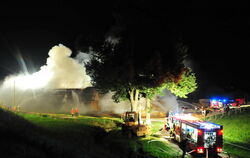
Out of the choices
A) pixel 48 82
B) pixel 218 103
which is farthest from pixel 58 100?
pixel 218 103

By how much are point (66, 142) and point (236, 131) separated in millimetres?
20391

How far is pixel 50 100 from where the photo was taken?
51.1 metres

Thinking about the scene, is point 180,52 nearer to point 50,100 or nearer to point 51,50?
point 50,100

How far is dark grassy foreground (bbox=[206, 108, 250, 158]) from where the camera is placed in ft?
63.8

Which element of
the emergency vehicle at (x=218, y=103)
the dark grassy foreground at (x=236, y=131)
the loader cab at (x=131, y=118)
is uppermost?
the emergency vehicle at (x=218, y=103)

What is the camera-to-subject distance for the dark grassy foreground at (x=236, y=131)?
19.5 m

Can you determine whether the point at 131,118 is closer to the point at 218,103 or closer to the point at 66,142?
the point at 66,142

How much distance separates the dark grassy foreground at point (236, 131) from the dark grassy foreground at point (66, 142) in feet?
18.0

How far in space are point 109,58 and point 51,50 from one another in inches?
2025

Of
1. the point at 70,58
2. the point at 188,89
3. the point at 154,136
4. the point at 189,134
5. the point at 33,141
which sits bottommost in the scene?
the point at 154,136

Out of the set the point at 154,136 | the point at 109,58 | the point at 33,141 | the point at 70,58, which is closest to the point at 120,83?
the point at 109,58

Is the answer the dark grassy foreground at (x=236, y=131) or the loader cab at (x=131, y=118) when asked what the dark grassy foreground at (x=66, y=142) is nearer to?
the loader cab at (x=131, y=118)

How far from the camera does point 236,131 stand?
25406 millimetres

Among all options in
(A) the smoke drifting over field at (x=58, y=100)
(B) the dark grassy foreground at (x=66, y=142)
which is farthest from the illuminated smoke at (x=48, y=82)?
(B) the dark grassy foreground at (x=66, y=142)
